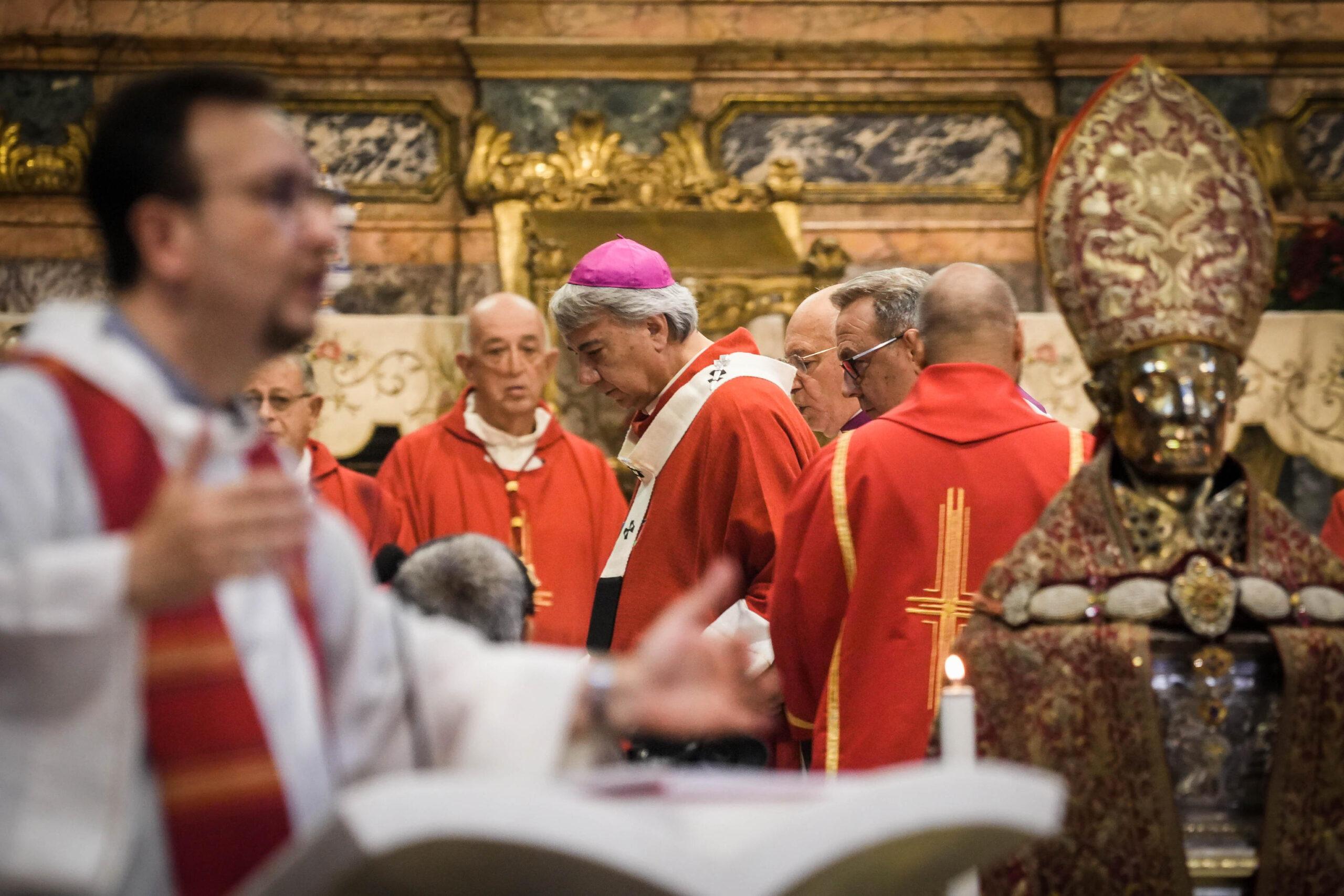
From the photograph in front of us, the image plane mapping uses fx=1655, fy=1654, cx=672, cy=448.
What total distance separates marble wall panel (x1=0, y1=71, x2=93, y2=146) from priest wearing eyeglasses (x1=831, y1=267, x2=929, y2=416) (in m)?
4.58

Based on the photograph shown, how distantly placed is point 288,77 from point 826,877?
262 inches

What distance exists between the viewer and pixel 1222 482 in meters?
2.61

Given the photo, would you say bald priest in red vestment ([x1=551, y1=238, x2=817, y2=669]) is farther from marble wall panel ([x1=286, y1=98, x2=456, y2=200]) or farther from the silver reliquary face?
marble wall panel ([x1=286, y1=98, x2=456, y2=200])

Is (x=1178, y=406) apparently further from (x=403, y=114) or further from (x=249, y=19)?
(x=249, y=19)

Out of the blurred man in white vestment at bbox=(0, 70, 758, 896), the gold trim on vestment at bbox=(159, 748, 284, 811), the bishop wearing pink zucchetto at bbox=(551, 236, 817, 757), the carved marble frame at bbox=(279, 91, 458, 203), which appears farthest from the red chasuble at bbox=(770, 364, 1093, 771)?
the carved marble frame at bbox=(279, 91, 458, 203)

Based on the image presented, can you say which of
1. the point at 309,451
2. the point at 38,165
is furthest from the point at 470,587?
the point at 38,165

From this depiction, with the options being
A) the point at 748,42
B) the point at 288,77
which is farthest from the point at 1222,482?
the point at 288,77

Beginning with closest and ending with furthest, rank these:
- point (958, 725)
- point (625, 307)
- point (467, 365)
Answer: point (958, 725) → point (625, 307) → point (467, 365)

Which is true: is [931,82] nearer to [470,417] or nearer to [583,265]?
[470,417]

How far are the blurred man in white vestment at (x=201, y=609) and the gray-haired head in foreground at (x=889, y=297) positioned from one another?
248 cm

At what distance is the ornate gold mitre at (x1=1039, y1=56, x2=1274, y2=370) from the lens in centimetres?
252

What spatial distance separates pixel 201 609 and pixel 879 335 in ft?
9.19

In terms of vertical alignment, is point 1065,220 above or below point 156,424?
above

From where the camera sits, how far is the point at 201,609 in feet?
5.58
